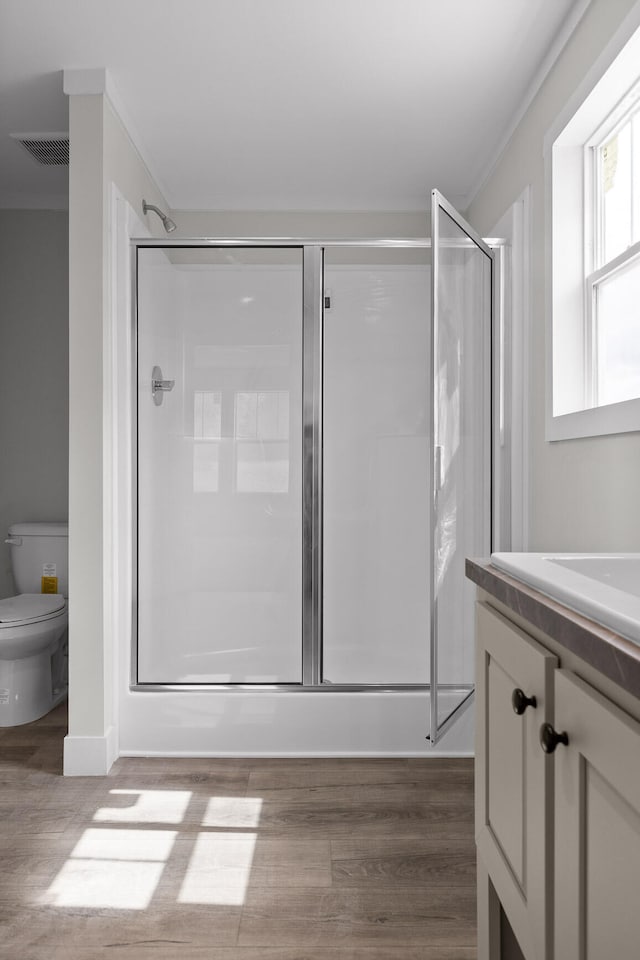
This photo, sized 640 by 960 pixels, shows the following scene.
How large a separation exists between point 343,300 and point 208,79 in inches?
36.6

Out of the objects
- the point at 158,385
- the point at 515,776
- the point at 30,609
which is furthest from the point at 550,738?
the point at 30,609

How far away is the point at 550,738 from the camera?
813 mm

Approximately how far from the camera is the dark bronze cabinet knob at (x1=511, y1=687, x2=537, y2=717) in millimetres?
897

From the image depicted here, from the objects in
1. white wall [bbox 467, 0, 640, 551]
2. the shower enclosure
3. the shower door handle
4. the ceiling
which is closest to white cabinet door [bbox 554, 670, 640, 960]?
white wall [bbox 467, 0, 640, 551]

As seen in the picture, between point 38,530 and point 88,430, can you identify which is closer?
point 88,430

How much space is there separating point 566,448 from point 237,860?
1541 mm

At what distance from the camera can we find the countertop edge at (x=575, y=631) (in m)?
0.63

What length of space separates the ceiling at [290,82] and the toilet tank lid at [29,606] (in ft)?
6.59

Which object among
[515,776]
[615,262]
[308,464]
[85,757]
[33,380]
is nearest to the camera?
[515,776]

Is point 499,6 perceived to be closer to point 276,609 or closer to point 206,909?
point 276,609

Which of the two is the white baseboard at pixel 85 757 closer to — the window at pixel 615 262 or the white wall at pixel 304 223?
the window at pixel 615 262

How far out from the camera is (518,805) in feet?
3.20

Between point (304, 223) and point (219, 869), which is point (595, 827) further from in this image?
point (304, 223)

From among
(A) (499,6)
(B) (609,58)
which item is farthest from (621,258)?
(A) (499,6)
